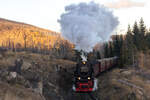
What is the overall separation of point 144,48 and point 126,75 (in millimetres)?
23213

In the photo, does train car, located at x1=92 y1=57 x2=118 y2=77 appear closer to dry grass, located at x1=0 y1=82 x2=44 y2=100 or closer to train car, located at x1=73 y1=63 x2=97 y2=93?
train car, located at x1=73 y1=63 x2=97 y2=93

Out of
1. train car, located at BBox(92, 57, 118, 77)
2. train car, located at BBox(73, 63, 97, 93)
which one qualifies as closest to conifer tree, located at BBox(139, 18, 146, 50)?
train car, located at BBox(92, 57, 118, 77)

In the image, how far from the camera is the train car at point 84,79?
1823 cm

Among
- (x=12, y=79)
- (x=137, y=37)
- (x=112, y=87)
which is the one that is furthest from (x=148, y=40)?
(x=12, y=79)

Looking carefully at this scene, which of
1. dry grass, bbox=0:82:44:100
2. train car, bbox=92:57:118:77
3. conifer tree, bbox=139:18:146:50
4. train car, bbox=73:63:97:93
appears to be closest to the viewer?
dry grass, bbox=0:82:44:100

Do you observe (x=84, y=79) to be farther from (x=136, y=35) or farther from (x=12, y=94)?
(x=136, y=35)

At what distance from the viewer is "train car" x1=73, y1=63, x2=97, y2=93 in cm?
1823

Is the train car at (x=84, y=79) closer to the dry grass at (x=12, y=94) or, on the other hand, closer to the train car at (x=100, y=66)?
the train car at (x=100, y=66)

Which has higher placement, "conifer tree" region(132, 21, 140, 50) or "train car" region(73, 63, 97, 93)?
"conifer tree" region(132, 21, 140, 50)

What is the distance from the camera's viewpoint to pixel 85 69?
18422mm

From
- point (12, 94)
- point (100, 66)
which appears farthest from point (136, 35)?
point (12, 94)

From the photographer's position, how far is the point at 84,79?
60.2ft

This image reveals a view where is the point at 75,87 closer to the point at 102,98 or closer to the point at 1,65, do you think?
the point at 102,98

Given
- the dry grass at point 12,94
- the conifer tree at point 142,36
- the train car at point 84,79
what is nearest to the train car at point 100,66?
the train car at point 84,79
